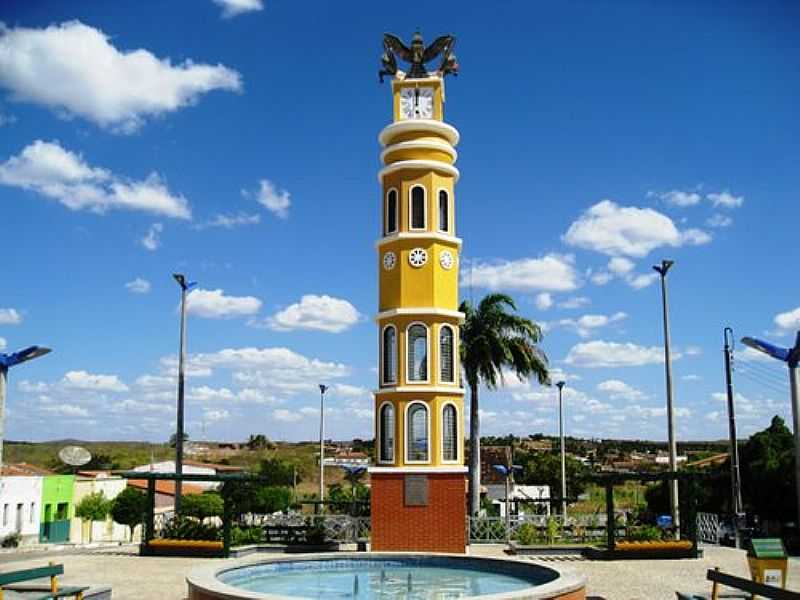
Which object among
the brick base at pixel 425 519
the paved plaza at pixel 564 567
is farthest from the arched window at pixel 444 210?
the paved plaza at pixel 564 567

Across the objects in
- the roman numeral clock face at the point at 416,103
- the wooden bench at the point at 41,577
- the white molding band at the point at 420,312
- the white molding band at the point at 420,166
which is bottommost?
the wooden bench at the point at 41,577

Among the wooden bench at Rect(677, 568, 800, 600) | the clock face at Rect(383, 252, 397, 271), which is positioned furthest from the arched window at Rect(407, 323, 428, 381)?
the wooden bench at Rect(677, 568, 800, 600)

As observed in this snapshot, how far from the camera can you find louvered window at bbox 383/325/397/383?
79.2ft

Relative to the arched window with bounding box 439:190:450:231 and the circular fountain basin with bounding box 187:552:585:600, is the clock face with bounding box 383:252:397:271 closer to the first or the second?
the arched window with bounding box 439:190:450:231

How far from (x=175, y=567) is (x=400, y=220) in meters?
10.9

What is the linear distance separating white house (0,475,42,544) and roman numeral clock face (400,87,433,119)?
2738 cm

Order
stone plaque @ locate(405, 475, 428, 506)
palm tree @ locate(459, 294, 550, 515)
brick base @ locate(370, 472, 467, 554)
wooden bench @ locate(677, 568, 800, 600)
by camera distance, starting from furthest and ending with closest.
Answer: palm tree @ locate(459, 294, 550, 515) → stone plaque @ locate(405, 475, 428, 506) → brick base @ locate(370, 472, 467, 554) → wooden bench @ locate(677, 568, 800, 600)

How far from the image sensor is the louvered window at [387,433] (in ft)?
77.9

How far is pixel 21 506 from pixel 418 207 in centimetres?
2928

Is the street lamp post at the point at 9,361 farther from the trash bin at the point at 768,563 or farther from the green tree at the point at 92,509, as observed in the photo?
the green tree at the point at 92,509

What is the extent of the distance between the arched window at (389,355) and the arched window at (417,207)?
2.98 metres

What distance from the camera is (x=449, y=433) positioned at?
23719 mm

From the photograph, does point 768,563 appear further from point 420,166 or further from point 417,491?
point 420,166

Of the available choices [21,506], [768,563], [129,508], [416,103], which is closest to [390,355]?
[416,103]
